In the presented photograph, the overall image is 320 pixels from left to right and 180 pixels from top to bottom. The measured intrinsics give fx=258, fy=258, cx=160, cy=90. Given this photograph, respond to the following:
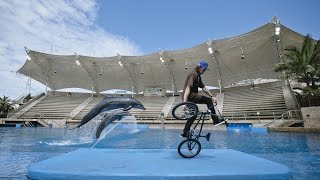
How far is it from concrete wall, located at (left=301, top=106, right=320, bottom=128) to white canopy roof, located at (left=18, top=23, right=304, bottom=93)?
12505 millimetres

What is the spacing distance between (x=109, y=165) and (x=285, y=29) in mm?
29679

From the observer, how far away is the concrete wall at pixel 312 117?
57.9 feet

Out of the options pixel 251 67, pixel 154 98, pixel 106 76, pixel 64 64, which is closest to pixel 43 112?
pixel 64 64

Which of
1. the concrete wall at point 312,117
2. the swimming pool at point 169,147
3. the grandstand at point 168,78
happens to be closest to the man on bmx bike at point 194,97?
the swimming pool at point 169,147

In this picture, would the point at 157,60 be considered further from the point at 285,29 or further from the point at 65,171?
the point at 65,171

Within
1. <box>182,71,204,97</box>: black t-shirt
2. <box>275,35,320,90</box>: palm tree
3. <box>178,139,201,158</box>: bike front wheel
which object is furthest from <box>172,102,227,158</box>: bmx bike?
<box>275,35,320,90</box>: palm tree

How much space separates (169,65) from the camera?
38.8 metres

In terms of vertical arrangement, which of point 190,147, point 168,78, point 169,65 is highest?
point 169,65

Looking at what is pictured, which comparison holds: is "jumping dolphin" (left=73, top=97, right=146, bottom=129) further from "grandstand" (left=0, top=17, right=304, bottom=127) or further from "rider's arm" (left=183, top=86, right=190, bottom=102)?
"grandstand" (left=0, top=17, right=304, bottom=127)

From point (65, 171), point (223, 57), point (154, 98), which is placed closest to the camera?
point (65, 171)

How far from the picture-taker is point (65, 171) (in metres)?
3.46

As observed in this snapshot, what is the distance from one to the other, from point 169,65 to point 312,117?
23415mm

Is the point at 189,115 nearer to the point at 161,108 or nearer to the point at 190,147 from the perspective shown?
the point at 190,147

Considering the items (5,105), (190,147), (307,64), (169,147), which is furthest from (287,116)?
(5,105)
